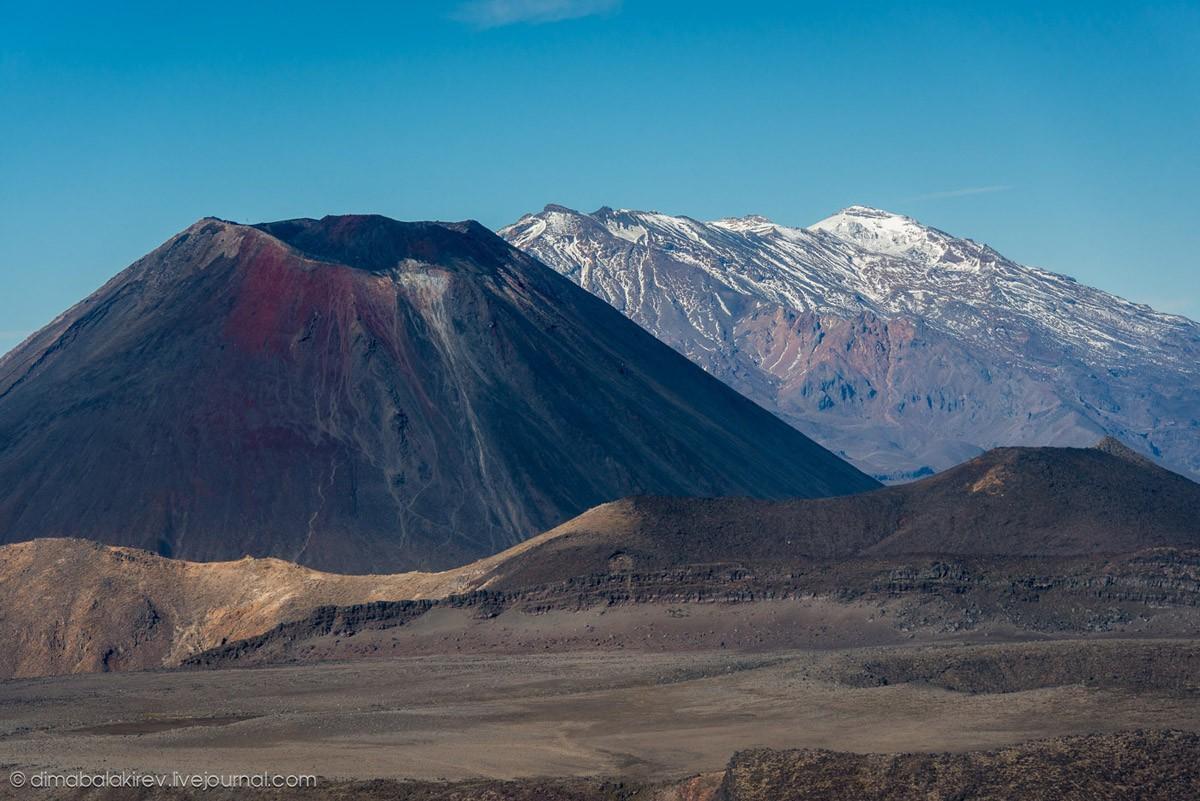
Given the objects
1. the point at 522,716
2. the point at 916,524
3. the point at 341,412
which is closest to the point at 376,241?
the point at 341,412

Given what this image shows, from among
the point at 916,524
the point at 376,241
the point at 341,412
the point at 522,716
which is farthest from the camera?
the point at 376,241

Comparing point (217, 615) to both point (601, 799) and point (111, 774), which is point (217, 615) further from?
point (601, 799)

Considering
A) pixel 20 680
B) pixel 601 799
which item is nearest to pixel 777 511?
Answer: pixel 20 680

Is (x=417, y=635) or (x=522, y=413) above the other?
(x=522, y=413)

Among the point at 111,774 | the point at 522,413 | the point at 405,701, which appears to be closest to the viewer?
the point at 111,774

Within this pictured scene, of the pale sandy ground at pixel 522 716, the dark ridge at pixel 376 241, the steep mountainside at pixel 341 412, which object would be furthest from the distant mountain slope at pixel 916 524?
the dark ridge at pixel 376 241

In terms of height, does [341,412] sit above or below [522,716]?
above

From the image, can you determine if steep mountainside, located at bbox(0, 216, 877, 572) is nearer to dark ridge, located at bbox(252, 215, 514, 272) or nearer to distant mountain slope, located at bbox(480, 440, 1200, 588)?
dark ridge, located at bbox(252, 215, 514, 272)

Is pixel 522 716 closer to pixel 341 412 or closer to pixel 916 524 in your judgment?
pixel 916 524
